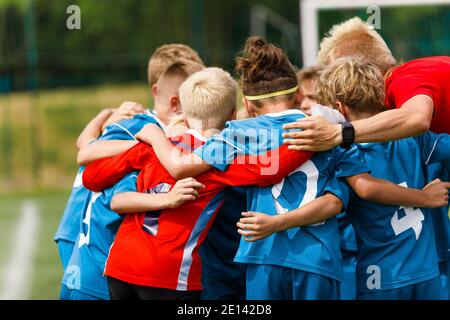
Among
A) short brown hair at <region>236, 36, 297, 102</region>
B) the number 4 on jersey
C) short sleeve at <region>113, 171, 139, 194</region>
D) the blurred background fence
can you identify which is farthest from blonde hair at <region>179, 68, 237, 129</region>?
the blurred background fence

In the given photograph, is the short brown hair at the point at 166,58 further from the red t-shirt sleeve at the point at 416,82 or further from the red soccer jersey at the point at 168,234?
the red t-shirt sleeve at the point at 416,82

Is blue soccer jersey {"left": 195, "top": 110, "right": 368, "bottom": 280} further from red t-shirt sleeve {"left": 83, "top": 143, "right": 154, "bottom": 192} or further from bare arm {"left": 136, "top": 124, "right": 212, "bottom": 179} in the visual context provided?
red t-shirt sleeve {"left": 83, "top": 143, "right": 154, "bottom": 192}

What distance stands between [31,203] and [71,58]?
6.22 meters

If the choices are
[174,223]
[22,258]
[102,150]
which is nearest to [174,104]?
[102,150]

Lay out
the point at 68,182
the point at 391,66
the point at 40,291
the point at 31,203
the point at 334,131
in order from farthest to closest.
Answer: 1. the point at 68,182
2. the point at 31,203
3. the point at 40,291
4. the point at 391,66
5. the point at 334,131

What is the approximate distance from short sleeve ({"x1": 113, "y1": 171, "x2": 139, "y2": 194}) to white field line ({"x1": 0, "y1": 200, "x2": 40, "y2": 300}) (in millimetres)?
3835

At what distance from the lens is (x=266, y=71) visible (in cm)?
376

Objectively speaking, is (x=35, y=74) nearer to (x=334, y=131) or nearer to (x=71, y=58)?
(x=71, y=58)

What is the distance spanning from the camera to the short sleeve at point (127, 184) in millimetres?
3963

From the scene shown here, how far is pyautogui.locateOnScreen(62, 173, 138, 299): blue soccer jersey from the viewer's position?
419cm

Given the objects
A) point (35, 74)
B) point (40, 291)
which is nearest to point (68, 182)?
point (35, 74)

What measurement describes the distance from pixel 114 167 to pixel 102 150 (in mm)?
149

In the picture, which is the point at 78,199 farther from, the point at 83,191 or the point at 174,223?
the point at 174,223

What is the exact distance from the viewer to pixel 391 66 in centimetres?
→ 428
